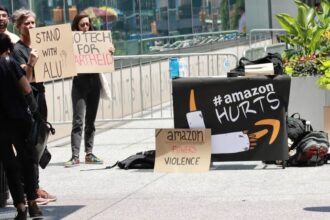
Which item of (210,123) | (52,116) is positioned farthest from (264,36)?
(210,123)

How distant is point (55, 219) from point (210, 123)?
2904 millimetres

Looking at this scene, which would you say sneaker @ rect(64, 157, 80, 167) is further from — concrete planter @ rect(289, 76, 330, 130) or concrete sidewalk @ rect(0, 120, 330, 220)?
concrete planter @ rect(289, 76, 330, 130)

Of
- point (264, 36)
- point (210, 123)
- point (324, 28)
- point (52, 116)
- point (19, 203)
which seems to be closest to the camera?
point (19, 203)

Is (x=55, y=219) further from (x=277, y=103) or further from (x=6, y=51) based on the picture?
(x=277, y=103)

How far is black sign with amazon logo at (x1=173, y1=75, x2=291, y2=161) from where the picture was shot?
35.7 feet

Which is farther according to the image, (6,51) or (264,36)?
(264,36)

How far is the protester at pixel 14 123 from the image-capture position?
8.31 m

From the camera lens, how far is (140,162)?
1147 centimetres

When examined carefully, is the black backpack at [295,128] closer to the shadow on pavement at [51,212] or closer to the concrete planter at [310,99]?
the concrete planter at [310,99]

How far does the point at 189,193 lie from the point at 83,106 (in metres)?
2.78

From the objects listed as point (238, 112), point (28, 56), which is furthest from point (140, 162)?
point (28, 56)

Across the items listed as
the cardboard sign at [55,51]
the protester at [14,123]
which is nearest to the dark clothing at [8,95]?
the protester at [14,123]

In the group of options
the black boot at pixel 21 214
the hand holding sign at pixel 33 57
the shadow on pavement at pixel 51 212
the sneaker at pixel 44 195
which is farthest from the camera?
the sneaker at pixel 44 195

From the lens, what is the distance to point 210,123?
11055 millimetres
